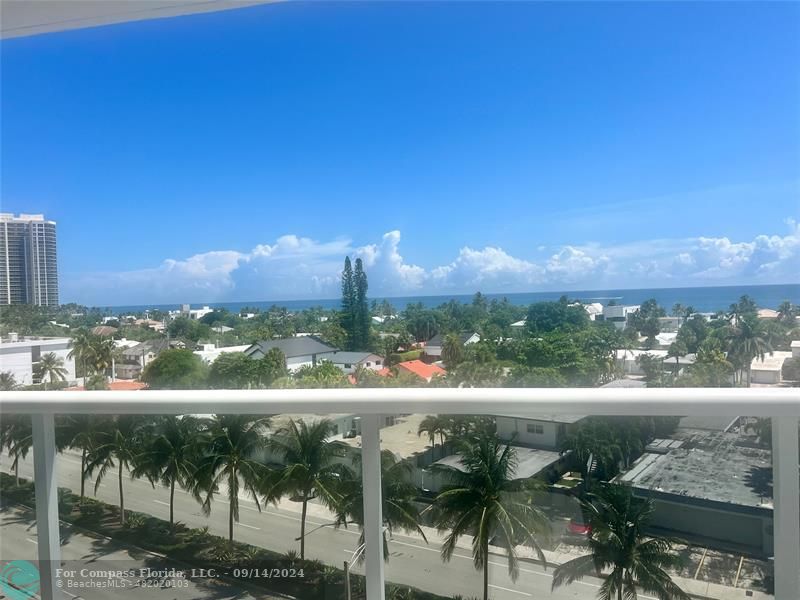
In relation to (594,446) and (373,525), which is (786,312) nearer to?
(594,446)

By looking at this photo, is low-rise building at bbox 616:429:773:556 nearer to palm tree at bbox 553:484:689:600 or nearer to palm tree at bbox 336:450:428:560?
palm tree at bbox 553:484:689:600

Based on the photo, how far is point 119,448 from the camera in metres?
1.64

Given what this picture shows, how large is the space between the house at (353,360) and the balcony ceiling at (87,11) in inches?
52.0

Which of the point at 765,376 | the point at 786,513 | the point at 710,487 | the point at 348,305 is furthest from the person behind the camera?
the point at 348,305

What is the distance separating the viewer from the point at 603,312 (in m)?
1.60

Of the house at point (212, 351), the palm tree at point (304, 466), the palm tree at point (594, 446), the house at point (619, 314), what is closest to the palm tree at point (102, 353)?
the house at point (212, 351)

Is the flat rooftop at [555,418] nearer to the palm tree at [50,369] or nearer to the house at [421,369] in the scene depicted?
the house at [421,369]

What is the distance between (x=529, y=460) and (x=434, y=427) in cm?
27

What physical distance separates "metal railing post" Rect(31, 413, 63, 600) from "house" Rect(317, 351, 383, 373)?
3.15 ft

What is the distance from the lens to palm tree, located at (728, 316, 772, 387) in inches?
56.5

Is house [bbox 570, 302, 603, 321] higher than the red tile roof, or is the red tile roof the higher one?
house [bbox 570, 302, 603, 321]

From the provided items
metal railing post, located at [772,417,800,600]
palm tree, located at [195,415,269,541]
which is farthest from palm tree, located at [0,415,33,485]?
metal railing post, located at [772,417,800,600]

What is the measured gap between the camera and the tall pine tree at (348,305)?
67.5 inches

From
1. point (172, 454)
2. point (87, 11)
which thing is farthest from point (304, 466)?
point (87, 11)
